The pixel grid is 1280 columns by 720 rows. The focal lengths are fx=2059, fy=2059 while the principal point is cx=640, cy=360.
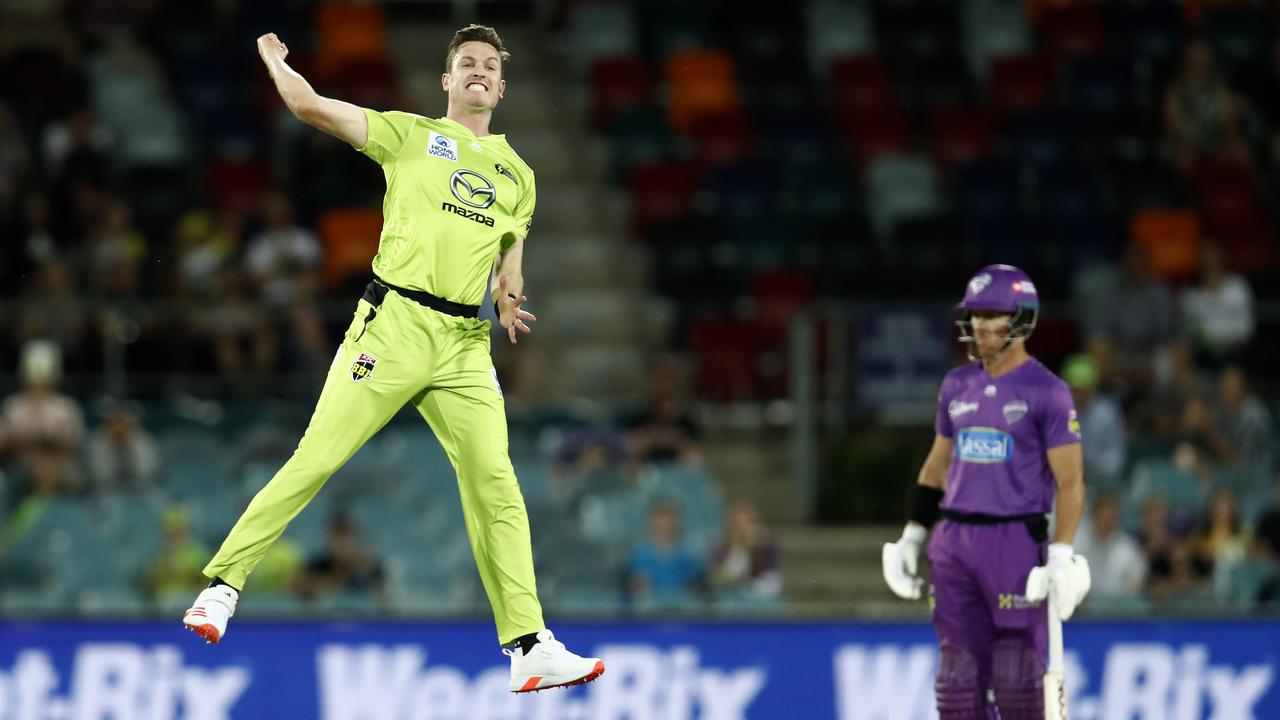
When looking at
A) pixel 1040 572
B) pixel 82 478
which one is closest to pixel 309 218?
pixel 82 478

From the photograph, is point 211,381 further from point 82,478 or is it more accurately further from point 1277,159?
point 1277,159

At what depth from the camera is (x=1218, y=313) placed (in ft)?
52.9

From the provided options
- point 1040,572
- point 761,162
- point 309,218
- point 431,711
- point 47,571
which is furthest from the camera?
point 761,162

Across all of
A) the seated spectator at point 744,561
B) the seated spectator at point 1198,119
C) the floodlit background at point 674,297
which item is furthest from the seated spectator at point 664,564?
the seated spectator at point 1198,119

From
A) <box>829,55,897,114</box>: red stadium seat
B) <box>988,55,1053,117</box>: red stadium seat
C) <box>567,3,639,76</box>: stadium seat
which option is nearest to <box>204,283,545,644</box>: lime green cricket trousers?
<box>829,55,897,114</box>: red stadium seat

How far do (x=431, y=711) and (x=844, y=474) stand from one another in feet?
15.0

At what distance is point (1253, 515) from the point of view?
14.0 meters

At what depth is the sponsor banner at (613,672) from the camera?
1173 centimetres

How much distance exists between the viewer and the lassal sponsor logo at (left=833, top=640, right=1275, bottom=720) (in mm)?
11906

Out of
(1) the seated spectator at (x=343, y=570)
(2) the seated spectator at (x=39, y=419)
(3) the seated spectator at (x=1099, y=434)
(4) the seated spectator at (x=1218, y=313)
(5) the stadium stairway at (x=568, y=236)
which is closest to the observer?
(1) the seated spectator at (x=343, y=570)

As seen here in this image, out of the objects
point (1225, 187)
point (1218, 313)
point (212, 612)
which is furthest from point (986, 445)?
point (1225, 187)

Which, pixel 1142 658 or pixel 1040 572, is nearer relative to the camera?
pixel 1040 572

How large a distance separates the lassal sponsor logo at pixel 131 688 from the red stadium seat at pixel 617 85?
28.3 ft

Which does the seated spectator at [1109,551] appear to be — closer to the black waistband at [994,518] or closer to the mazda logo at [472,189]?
the black waistband at [994,518]
